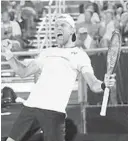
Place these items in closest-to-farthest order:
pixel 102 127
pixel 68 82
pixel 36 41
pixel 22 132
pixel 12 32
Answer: pixel 22 132 → pixel 68 82 → pixel 102 127 → pixel 12 32 → pixel 36 41

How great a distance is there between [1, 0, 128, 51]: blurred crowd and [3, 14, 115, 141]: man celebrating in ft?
4.13

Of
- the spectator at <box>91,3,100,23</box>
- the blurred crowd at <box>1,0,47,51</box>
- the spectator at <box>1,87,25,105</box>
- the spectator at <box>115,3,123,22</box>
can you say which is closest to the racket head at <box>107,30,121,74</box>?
the spectator at <box>1,87,25,105</box>

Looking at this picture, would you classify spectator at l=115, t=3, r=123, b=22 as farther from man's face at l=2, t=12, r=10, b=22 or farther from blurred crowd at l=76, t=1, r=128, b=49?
man's face at l=2, t=12, r=10, b=22

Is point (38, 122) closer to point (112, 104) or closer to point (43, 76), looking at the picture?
point (43, 76)

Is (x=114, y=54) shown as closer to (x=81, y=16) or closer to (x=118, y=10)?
(x=118, y=10)

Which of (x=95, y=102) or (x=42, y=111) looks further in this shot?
(x=95, y=102)

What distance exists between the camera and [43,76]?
10.4 feet

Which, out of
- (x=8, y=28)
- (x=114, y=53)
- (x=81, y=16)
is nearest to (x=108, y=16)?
(x=81, y=16)

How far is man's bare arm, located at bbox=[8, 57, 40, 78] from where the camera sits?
10.3 feet

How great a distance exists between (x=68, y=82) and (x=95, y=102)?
964 mm

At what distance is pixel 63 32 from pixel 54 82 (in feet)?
1.26

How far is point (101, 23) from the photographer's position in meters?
5.27

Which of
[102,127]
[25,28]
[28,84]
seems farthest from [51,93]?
[25,28]

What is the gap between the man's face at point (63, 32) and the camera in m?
3.32
